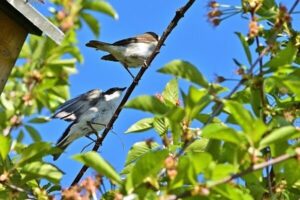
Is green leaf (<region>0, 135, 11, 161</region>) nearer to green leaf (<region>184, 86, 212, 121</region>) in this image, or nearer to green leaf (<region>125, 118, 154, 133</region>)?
green leaf (<region>184, 86, 212, 121</region>)

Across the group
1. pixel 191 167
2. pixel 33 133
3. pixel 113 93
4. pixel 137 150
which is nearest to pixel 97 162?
pixel 191 167

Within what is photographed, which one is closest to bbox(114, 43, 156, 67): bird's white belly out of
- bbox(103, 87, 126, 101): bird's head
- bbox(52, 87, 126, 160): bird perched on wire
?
bbox(103, 87, 126, 101): bird's head

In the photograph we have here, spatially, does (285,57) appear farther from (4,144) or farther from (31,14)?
(31,14)

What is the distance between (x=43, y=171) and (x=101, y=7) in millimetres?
520

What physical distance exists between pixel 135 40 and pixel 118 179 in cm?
500

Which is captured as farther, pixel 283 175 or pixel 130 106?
pixel 283 175

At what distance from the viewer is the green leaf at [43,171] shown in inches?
76.5

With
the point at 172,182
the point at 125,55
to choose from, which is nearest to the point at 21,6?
the point at 172,182

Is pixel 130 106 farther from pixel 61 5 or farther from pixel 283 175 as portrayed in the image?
pixel 283 175

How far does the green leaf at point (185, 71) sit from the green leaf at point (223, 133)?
0.20m

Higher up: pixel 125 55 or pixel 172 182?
pixel 172 182

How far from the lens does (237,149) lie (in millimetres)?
1688

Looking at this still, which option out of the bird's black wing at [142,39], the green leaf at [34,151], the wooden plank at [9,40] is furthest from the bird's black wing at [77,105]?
the bird's black wing at [142,39]

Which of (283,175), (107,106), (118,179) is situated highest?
(118,179)
